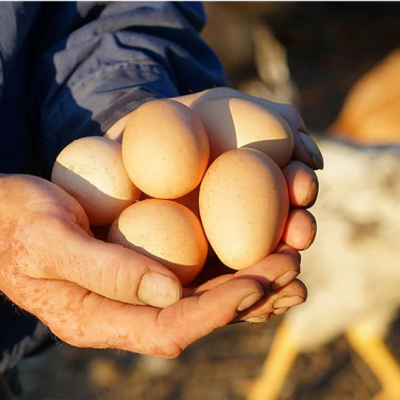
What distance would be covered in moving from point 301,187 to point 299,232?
75mm

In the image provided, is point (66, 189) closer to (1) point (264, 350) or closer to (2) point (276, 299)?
(2) point (276, 299)

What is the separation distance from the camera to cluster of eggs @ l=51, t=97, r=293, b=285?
107 cm

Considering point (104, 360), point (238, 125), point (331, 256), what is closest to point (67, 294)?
point (238, 125)

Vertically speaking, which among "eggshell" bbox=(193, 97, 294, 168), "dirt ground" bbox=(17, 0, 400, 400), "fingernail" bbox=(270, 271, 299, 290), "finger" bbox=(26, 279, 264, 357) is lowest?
"dirt ground" bbox=(17, 0, 400, 400)

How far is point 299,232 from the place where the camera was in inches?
43.9

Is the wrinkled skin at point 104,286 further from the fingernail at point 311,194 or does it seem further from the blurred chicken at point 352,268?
the blurred chicken at point 352,268

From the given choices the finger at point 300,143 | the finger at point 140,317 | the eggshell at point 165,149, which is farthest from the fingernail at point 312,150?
the finger at point 140,317

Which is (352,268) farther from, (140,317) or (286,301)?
(140,317)

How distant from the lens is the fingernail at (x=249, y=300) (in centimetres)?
95

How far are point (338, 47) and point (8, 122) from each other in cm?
483

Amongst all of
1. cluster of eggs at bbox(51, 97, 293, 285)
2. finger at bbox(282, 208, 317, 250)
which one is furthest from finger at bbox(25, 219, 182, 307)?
finger at bbox(282, 208, 317, 250)

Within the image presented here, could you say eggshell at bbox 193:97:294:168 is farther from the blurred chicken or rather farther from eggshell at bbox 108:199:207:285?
the blurred chicken

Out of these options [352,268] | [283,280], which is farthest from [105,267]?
[352,268]

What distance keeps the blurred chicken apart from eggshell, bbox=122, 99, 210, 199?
1.39 m
